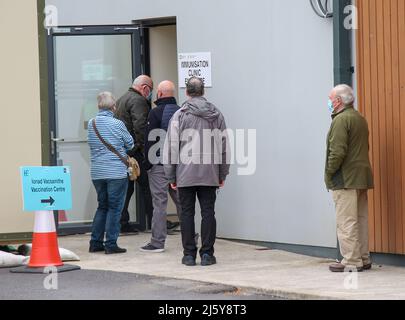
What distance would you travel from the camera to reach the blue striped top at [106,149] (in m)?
12.5

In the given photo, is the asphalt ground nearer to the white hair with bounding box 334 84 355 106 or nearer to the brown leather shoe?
Answer: the brown leather shoe

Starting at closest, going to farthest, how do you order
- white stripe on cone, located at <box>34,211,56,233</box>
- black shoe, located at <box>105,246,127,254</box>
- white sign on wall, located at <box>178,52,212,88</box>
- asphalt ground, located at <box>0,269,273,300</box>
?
asphalt ground, located at <box>0,269,273,300</box> → white stripe on cone, located at <box>34,211,56,233</box> → black shoe, located at <box>105,246,127,254</box> → white sign on wall, located at <box>178,52,212,88</box>

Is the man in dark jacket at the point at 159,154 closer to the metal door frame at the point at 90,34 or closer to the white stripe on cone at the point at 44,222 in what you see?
→ the white stripe on cone at the point at 44,222

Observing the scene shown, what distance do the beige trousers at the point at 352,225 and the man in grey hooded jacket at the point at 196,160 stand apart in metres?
1.41

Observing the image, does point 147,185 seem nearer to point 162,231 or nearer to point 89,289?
Result: point 162,231

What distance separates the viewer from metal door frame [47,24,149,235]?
1451cm

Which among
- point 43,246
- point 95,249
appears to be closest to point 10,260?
point 43,246

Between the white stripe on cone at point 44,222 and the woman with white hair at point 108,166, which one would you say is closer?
the white stripe on cone at point 44,222

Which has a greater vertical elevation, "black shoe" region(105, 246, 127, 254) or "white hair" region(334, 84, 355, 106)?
"white hair" region(334, 84, 355, 106)

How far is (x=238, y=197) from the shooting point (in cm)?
1351

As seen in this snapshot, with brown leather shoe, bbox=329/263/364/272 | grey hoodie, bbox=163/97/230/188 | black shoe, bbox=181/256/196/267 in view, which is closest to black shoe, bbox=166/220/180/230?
black shoe, bbox=181/256/196/267

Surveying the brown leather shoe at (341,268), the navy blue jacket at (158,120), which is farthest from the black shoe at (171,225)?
the brown leather shoe at (341,268)
